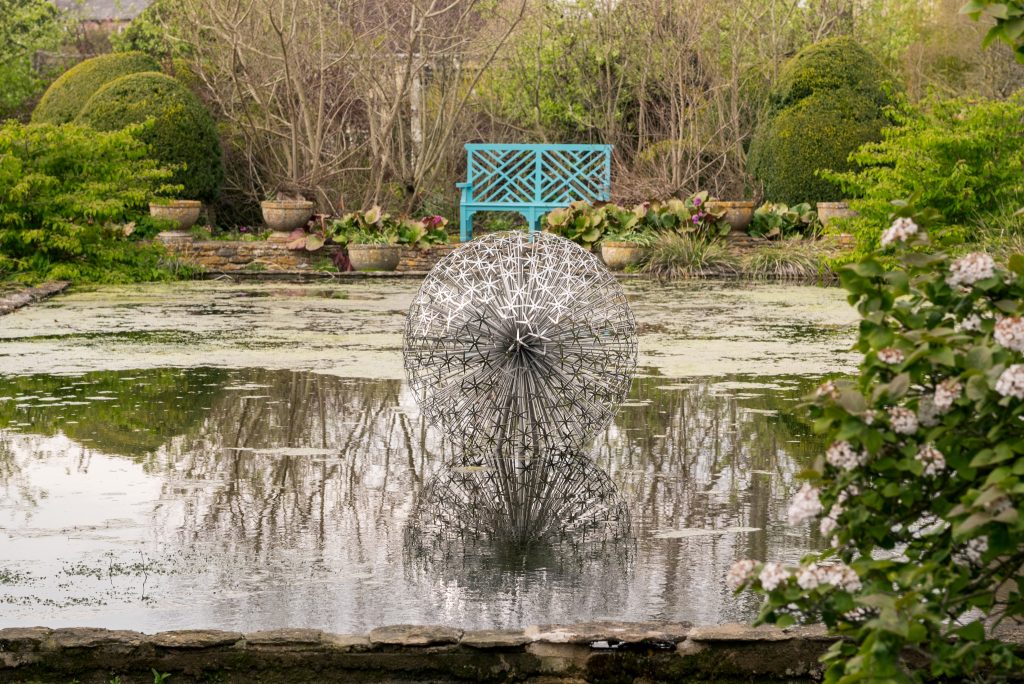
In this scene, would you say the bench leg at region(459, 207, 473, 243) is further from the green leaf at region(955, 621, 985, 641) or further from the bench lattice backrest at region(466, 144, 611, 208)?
the green leaf at region(955, 621, 985, 641)

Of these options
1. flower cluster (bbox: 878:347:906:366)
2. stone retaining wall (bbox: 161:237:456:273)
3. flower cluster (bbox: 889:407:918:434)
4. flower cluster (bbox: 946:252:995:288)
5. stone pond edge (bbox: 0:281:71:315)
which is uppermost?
flower cluster (bbox: 946:252:995:288)

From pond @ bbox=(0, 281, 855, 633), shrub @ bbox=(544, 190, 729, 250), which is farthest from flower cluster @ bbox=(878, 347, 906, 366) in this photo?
shrub @ bbox=(544, 190, 729, 250)

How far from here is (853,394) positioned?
270 cm

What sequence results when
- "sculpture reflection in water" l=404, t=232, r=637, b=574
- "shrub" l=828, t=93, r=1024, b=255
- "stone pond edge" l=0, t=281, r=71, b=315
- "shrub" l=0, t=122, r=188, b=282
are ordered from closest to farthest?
"sculpture reflection in water" l=404, t=232, r=637, b=574 < "shrub" l=828, t=93, r=1024, b=255 < "stone pond edge" l=0, t=281, r=71, b=315 < "shrub" l=0, t=122, r=188, b=282

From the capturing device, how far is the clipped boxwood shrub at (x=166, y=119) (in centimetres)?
1855

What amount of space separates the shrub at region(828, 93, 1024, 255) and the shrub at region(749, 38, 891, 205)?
15.8ft

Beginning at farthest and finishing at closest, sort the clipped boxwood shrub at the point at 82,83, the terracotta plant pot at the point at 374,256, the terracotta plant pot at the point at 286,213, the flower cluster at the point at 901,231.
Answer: the clipped boxwood shrub at the point at 82,83
the terracotta plant pot at the point at 286,213
the terracotta plant pot at the point at 374,256
the flower cluster at the point at 901,231

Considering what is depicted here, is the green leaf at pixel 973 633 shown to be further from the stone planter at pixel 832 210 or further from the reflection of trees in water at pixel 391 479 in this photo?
the stone planter at pixel 832 210

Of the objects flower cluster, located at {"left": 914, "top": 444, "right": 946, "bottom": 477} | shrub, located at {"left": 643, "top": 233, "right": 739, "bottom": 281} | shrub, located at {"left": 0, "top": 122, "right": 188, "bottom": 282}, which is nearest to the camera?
flower cluster, located at {"left": 914, "top": 444, "right": 946, "bottom": 477}

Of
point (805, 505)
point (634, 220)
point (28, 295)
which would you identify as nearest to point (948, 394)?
point (805, 505)

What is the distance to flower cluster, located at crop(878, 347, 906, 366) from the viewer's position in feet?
9.07

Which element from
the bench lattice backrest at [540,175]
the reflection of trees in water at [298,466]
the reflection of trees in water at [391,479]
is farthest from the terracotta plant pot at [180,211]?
the reflection of trees in water at [298,466]

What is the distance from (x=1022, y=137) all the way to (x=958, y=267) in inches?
445

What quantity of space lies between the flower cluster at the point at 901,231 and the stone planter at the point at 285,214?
1625 cm
